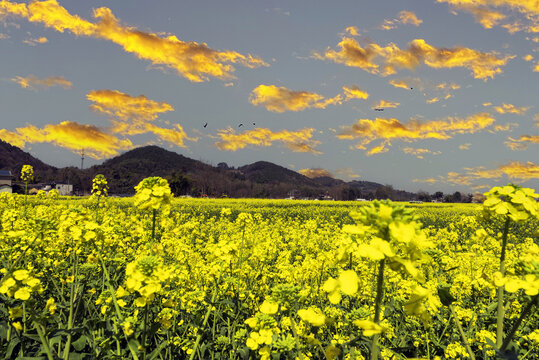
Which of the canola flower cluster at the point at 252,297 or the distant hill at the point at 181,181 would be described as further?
the distant hill at the point at 181,181

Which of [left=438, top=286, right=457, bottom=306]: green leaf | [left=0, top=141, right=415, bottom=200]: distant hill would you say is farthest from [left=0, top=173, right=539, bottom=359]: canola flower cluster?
[left=0, top=141, right=415, bottom=200]: distant hill

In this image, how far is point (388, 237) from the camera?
1196mm

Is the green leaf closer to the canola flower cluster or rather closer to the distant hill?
the canola flower cluster

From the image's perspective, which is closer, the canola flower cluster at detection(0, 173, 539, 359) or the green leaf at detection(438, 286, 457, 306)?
the canola flower cluster at detection(0, 173, 539, 359)

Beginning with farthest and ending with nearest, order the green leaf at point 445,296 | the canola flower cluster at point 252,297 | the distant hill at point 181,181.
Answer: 1. the distant hill at point 181,181
2. the green leaf at point 445,296
3. the canola flower cluster at point 252,297

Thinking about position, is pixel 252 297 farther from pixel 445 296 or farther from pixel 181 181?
pixel 181 181

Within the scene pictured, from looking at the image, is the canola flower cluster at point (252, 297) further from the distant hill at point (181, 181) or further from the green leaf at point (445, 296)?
the distant hill at point (181, 181)

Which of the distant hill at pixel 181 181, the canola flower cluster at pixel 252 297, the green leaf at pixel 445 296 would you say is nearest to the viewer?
the canola flower cluster at pixel 252 297

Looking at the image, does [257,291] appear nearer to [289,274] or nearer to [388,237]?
[289,274]

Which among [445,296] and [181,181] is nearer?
[445,296]

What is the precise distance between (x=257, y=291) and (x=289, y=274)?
67cm

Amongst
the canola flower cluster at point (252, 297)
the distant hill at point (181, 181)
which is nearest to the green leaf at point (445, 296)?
the canola flower cluster at point (252, 297)

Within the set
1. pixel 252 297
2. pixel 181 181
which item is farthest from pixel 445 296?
pixel 181 181

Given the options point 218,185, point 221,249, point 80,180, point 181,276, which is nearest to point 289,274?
point 181,276
